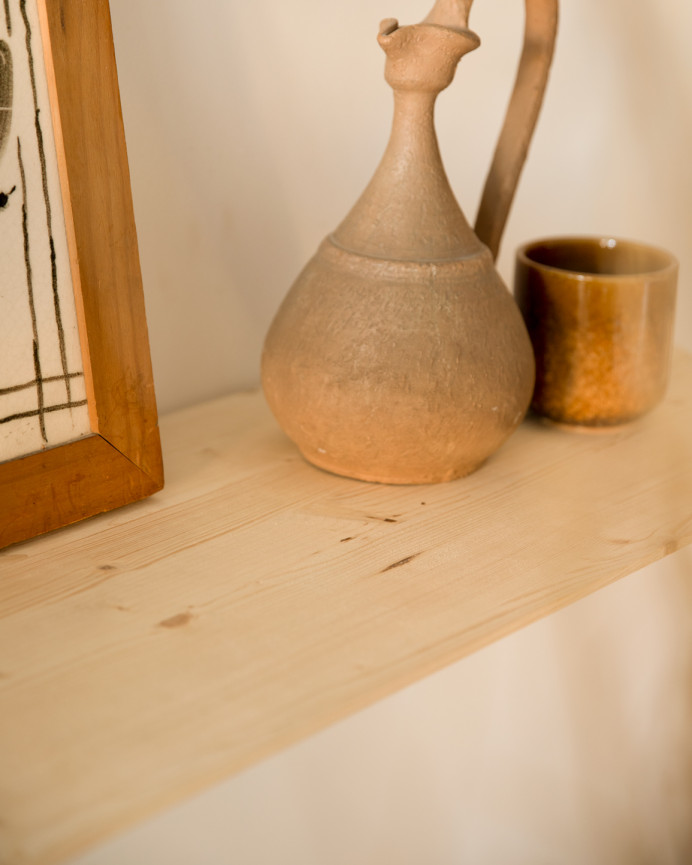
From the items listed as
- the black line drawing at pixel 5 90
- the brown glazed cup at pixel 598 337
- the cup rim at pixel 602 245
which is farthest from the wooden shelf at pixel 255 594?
the black line drawing at pixel 5 90

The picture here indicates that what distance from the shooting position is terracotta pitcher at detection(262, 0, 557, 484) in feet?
1.99

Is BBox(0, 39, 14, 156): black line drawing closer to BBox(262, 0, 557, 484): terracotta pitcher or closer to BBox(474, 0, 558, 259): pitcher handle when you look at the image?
BBox(262, 0, 557, 484): terracotta pitcher

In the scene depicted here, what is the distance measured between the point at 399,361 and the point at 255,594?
18 centimetres

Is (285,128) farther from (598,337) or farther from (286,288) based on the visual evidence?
(598,337)

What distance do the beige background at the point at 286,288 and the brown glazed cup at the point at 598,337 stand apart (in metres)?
0.17

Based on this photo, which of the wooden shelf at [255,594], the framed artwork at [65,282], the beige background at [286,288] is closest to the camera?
the wooden shelf at [255,594]

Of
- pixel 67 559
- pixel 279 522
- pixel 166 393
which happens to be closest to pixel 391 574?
pixel 279 522

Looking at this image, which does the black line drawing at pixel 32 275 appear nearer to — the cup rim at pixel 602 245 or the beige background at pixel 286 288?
the beige background at pixel 286 288

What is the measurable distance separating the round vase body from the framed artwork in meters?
0.11

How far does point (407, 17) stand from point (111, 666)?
0.64m

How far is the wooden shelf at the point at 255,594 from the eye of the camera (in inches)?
16.9

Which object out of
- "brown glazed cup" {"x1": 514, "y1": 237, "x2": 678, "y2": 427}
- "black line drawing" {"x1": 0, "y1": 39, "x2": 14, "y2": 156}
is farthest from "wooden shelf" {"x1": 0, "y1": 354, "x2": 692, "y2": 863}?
"black line drawing" {"x1": 0, "y1": 39, "x2": 14, "y2": 156}

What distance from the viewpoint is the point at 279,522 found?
2.07 ft

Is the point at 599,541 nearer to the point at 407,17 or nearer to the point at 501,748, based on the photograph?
the point at 501,748
